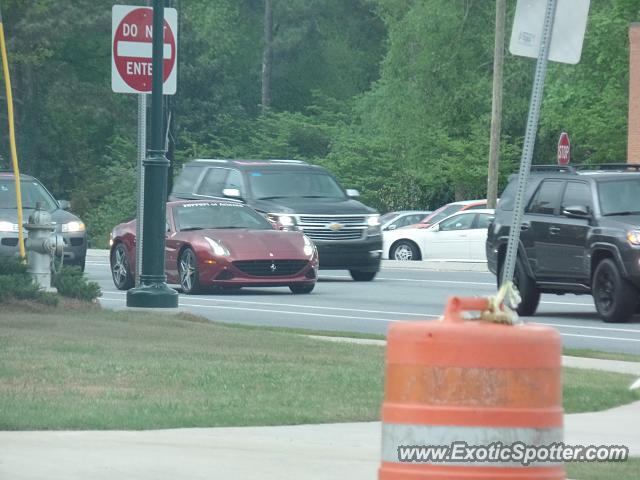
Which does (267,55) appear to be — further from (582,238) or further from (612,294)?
(612,294)

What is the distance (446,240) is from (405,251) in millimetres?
1183

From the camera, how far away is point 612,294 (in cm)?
2008

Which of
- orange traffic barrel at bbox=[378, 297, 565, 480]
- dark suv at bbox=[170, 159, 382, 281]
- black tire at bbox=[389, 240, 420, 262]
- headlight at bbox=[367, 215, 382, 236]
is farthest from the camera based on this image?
black tire at bbox=[389, 240, 420, 262]

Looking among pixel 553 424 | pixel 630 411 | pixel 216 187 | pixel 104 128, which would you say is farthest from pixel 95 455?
pixel 104 128

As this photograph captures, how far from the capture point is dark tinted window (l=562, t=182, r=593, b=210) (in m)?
20.9

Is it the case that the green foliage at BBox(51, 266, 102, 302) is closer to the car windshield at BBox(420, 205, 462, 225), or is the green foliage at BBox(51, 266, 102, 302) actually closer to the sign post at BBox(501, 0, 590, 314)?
the sign post at BBox(501, 0, 590, 314)

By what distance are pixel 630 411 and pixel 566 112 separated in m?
45.0

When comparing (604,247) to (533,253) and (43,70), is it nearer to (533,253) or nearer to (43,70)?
→ (533,253)

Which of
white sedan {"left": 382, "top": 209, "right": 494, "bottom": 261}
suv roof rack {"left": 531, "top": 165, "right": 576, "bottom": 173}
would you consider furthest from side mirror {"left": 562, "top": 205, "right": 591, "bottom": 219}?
white sedan {"left": 382, "top": 209, "right": 494, "bottom": 261}

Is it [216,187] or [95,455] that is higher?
[95,455]

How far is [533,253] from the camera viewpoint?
70.1 feet

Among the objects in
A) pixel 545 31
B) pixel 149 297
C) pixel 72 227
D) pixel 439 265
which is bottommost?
pixel 439 265

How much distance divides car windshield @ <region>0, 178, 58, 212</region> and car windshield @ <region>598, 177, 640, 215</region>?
10.4 metres

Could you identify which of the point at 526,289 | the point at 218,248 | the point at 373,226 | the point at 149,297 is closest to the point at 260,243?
the point at 218,248
